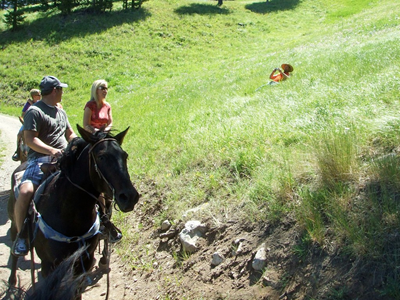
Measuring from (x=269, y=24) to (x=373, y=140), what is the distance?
47.6 metres

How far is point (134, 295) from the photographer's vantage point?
5.03 metres

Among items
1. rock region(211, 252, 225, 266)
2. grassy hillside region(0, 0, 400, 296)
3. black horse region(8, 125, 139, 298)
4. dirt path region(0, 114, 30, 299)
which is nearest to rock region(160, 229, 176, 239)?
grassy hillside region(0, 0, 400, 296)

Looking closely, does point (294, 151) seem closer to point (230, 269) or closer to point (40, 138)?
point (230, 269)

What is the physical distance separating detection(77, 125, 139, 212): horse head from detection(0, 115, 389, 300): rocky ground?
3.81 ft

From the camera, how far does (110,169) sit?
3697mm

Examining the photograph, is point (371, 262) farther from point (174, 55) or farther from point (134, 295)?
point (174, 55)

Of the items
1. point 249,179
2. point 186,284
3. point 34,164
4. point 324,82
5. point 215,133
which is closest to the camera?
point 186,284

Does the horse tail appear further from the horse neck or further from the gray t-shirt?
the gray t-shirt

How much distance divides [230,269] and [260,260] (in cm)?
50

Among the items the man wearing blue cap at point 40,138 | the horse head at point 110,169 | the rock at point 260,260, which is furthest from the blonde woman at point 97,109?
the rock at point 260,260

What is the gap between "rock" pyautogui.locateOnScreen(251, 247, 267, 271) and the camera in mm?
3813

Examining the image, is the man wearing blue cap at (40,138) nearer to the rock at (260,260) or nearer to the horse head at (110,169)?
the horse head at (110,169)

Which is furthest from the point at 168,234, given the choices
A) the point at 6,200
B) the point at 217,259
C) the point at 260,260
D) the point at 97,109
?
the point at 6,200

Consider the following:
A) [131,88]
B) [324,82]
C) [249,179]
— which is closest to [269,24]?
[131,88]
